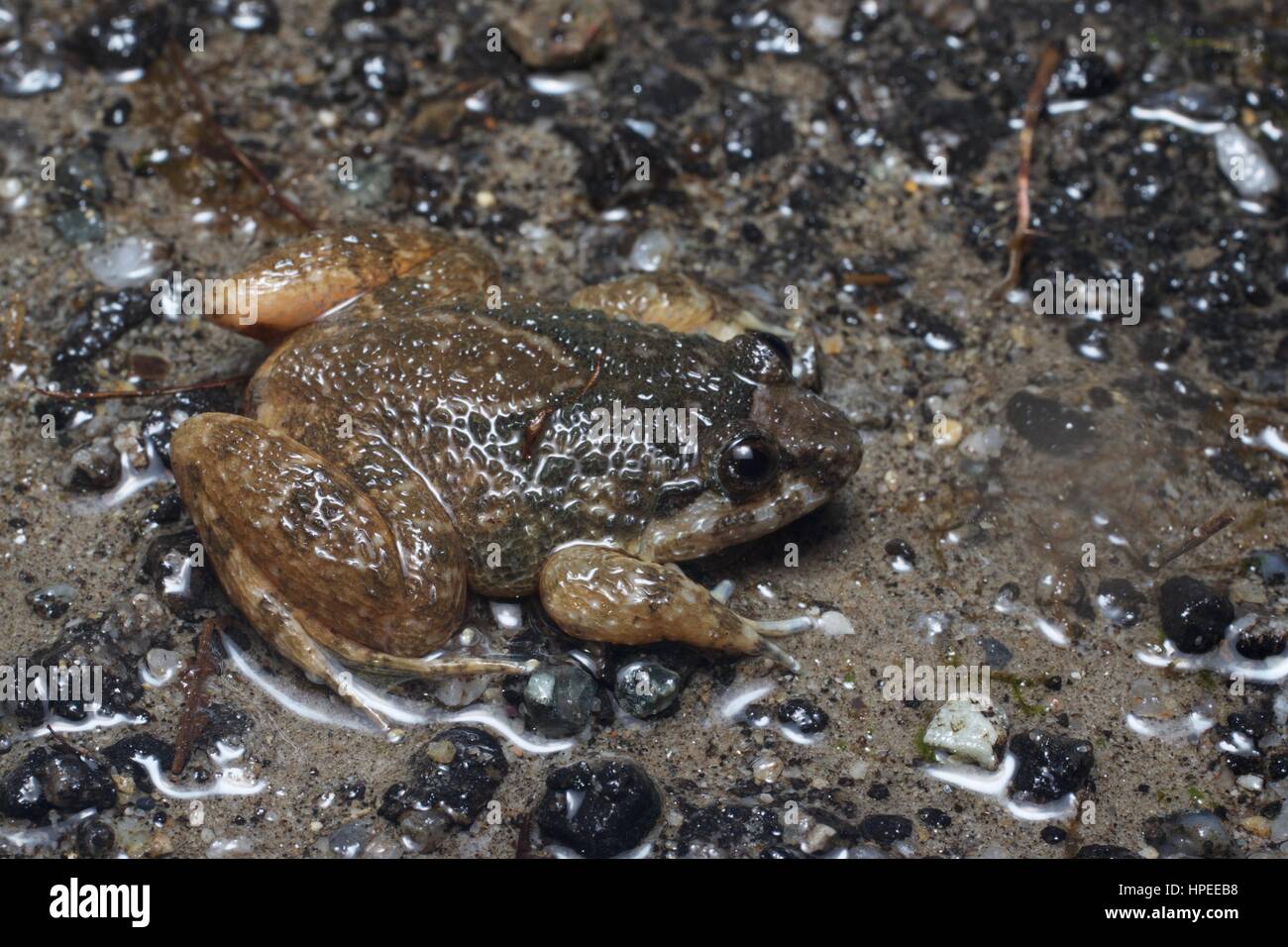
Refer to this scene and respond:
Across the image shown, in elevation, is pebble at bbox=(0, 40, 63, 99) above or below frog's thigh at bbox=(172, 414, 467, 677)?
above

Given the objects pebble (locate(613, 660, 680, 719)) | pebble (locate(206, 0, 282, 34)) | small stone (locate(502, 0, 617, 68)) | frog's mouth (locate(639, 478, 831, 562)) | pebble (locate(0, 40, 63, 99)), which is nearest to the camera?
pebble (locate(613, 660, 680, 719))

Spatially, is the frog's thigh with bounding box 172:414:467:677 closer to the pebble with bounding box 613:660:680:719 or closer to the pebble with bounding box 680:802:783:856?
the pebble with bounding box 613:660:680:719

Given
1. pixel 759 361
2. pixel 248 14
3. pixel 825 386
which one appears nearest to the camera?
pixel 759 361

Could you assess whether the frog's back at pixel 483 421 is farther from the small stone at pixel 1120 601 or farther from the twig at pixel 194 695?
the small stone at pixel 1120 601

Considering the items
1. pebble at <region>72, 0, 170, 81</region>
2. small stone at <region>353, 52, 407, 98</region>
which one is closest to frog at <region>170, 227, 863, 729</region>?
small stone at <region>353, 52, 407, 98</region>

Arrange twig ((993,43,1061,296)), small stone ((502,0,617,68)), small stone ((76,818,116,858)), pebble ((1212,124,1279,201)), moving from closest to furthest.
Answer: small stone ((76,818,116,858)), twig ((993,43,1061,296)), pebble ((1212,124,1279,201)), small stone ((502,0,617,68))

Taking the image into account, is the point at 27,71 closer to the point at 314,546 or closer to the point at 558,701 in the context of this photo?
the point at 314,546

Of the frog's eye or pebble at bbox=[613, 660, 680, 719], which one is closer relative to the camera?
pebble at bbox=[613, 660, 680, 719]

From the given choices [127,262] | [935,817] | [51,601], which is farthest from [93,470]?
[935,817]
